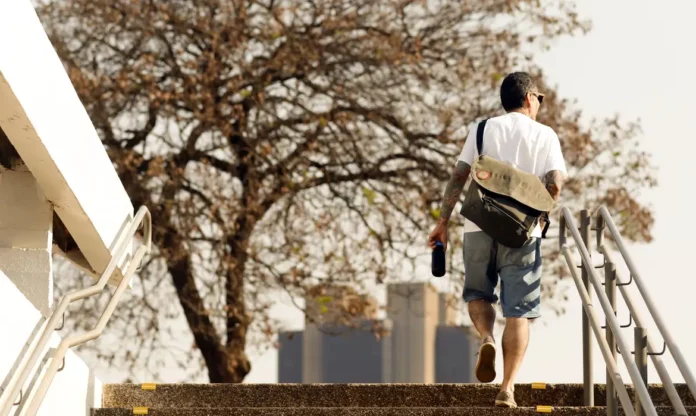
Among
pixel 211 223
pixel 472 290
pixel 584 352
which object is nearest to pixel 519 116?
pixel 472 290

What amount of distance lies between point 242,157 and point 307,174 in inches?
31.8

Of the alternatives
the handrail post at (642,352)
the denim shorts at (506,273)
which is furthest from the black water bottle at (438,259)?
the handrail post at (642,352)

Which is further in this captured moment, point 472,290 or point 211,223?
point 211,223

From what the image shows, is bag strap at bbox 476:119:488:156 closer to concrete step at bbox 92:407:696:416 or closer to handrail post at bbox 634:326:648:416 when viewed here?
concrete step at bbox 92:407:696:416

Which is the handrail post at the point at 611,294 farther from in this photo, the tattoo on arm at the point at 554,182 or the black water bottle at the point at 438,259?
the black water bottle at the point at 438,259

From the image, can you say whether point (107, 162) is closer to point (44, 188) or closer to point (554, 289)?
point (44, 188)

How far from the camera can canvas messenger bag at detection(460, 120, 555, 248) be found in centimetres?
617

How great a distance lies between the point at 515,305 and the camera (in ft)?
20.4

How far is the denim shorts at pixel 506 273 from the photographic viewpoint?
6.23m

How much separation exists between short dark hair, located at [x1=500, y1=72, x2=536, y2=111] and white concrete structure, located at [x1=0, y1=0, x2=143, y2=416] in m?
2.12

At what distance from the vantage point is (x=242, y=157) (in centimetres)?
1517

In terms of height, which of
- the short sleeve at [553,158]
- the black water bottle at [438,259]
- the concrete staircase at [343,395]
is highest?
the short sleeve at [553,158]

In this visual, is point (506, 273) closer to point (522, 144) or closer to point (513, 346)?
point (513, 346)

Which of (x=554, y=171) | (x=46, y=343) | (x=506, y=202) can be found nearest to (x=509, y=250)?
(x=506, y=202)
